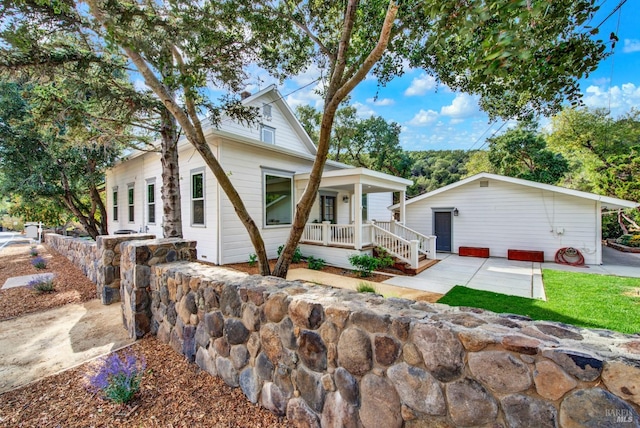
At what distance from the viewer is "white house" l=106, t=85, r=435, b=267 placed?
783cm

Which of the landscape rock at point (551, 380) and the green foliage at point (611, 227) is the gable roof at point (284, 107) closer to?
the landscape rock at point (551, 380)

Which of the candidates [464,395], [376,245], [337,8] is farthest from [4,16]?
[376,245]

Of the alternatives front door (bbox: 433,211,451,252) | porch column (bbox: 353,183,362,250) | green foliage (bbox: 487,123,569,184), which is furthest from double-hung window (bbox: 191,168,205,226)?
green foliage (bbox: 487,123,569,184)

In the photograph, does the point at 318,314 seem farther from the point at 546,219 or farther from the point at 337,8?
the point at 546,219

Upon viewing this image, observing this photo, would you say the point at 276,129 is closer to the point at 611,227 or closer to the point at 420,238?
the point at 420,238

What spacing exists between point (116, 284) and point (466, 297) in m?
6.76

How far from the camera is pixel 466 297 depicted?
5281 mm

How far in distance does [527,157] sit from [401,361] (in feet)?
72.5

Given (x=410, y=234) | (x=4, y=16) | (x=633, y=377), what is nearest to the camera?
(x=633, y=377)

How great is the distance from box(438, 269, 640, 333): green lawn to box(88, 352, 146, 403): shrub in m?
4.91

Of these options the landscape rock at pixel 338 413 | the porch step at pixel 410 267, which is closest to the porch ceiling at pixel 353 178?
the porch step at pixel 410 267

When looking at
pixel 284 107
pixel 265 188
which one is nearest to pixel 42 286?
pixel 265 188

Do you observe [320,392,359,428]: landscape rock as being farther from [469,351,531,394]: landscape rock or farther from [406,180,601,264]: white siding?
[406,180,601,264]: white siding

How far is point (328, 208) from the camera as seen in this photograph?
12.0 meters
